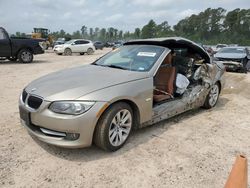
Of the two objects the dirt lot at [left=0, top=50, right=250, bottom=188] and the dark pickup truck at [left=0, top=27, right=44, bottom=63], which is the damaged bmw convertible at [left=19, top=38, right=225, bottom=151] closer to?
the dirt lot at [left=0, top=50, right=250, bottom=188]

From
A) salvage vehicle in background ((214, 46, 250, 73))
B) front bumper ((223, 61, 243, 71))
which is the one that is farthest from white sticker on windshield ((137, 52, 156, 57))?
front bumper ((223, 61, 243, 71))

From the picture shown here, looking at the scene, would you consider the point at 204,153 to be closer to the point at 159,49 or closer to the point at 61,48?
the point at 159,49

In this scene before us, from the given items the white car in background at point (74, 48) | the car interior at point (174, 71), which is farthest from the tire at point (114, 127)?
the white car in background at point (74, 48)

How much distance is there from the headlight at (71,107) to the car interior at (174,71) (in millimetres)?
1542

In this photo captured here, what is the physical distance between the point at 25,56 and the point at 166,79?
11.1 meters

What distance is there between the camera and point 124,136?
12.1 ft

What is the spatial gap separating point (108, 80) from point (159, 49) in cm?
143

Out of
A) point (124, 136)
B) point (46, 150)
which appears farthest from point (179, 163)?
point (46, 150)

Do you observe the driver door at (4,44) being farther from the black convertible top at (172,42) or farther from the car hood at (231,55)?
the car hood at (231,55)

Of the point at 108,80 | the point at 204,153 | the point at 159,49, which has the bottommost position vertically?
the point at 204,153

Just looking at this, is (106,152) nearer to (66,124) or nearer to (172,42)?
(66,124)

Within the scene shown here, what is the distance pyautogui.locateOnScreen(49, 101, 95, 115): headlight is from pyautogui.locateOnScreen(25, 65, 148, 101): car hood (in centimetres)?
7

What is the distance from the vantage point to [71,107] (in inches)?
121

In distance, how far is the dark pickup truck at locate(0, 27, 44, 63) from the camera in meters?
12.7
